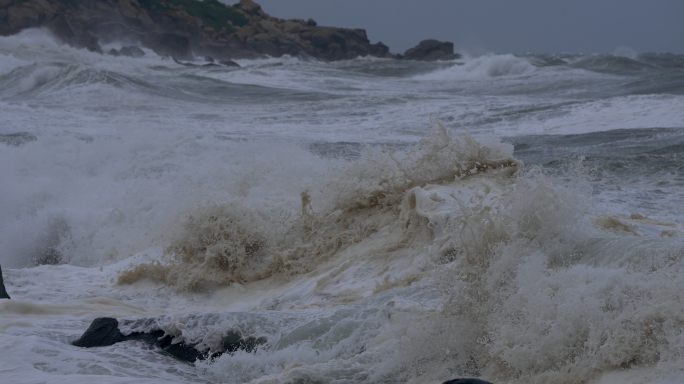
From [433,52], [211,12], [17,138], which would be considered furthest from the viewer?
[211,12]

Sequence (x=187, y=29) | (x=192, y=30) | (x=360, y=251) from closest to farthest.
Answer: (x=360, y=251)
(x=187, y=29)
(x=192, y=30)

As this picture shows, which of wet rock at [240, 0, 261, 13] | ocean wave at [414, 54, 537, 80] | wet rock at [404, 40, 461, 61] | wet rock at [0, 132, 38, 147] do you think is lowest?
wet rock at [0, 132, 38, 147]

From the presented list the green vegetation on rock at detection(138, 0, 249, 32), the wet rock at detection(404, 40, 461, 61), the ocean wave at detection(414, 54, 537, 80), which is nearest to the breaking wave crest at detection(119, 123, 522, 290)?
the ocean wave at detection(414, 54, 537, 80)

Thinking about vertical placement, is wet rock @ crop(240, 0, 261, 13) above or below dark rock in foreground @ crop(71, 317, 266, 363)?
above

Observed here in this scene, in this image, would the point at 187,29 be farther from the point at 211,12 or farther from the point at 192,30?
the point at 211,12

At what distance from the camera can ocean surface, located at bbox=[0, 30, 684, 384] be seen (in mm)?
2488

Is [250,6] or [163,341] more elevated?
[250,6]

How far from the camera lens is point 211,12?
65.6 metres

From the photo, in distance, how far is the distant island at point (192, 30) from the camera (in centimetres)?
4591

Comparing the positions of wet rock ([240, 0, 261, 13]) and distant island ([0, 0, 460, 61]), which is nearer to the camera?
distant island ([0, 0, 460, 61])

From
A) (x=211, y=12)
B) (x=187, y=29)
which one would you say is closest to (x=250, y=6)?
(x=211, y=12)

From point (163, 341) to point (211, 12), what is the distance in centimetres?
6654

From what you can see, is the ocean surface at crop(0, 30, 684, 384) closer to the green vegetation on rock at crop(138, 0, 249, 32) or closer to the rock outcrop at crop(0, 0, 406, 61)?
the rock outcrop at crop(0, 0, 406, 61)

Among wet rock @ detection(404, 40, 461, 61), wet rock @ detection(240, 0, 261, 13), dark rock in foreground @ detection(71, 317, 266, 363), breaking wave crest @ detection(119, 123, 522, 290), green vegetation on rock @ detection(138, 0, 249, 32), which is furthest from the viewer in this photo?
wet rock @ detection(240, 0, 261, 13)
